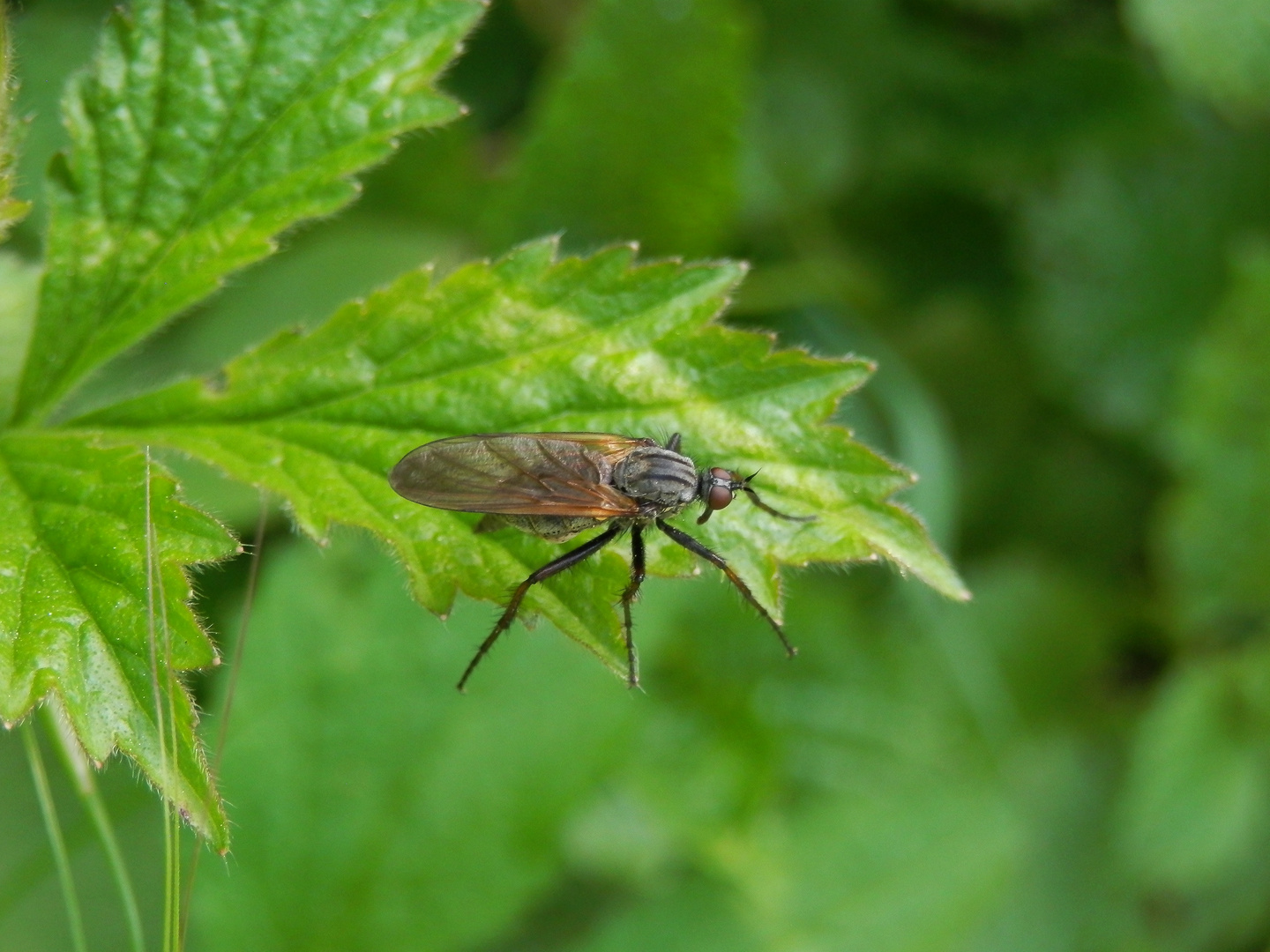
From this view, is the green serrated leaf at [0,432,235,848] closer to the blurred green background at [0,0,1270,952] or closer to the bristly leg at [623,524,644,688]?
the bristly leg at [623,524,644,688]

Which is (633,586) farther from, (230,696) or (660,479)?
(230,696)

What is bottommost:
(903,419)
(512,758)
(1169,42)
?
(512,758)

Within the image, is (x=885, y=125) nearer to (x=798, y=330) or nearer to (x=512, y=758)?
(x=798, y=330)

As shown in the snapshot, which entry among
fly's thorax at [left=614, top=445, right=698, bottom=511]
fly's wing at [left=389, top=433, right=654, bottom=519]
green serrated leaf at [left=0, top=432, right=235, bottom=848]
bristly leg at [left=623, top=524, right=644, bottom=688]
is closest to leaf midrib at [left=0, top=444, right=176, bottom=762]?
green serrated leaf at [left=0, top=432, right=235, bottom=848]

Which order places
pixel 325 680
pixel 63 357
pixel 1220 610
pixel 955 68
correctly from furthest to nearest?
pixel 955 68 < pixel 1220 610 < pixel 325 680 < pixel 63 357

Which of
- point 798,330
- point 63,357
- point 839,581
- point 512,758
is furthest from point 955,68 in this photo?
point 63,357

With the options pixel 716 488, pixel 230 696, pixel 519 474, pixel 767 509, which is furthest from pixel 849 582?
pixel 230 696

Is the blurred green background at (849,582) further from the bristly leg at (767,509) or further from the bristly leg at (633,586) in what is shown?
the bristly leg at (767,509)
